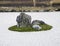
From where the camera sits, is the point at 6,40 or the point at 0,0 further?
the point at 0,0

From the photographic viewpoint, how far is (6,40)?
186cm

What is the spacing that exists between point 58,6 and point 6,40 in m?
1.61

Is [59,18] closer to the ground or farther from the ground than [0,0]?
closer to the ground

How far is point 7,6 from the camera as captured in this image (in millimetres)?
3209

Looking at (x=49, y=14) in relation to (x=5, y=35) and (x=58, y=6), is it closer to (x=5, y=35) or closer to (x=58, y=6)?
(x=58, y=6)

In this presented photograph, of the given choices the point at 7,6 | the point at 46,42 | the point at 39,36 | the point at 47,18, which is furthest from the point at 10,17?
the point at 46,42

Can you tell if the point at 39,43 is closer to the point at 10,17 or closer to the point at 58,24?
the point at 58,24

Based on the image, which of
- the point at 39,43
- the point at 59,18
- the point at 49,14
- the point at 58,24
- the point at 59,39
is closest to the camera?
the point at 39,43

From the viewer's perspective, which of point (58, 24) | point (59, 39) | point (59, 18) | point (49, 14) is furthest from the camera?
→ point (49, 14)

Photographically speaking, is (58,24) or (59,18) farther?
(59,18)

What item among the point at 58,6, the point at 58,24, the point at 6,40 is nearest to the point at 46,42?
the point at 6,40

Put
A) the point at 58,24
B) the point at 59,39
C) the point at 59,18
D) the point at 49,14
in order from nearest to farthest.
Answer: the point at 59,39 < the point at 58,24 < the point at 59,18 < the point at 49,14

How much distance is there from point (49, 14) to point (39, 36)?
3.83ft

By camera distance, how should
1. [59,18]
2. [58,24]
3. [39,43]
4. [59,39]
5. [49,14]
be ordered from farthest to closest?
1. [49,14]
2. [59,18]
3. [58,24]
4. [59,39]
5. [39,43]
